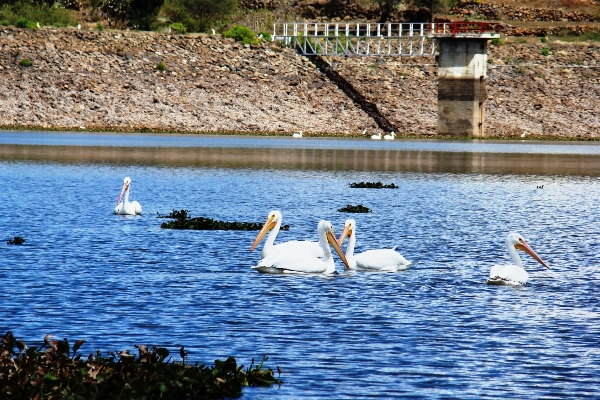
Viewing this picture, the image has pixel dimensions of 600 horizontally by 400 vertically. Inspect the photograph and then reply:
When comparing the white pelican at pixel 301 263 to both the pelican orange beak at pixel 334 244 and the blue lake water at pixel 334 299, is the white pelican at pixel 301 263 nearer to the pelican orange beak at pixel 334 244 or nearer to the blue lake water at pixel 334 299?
the pelican orange beak at pixel 334 244

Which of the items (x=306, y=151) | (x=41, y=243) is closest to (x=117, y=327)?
(x=41, y=243)

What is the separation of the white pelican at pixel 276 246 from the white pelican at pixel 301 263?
1.97 feet

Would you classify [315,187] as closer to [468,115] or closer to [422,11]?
[468,115]

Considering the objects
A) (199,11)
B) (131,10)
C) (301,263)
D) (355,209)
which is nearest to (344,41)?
(199,11)

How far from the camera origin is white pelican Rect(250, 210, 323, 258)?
22.0 m

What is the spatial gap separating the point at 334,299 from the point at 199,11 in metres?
109

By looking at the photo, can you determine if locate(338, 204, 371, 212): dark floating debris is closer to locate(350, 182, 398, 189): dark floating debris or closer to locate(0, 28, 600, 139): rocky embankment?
locate(350, 182, 398, 189): dark floating debris

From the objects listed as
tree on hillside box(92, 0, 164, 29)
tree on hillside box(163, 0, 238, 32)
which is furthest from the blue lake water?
tree on hillside box(163, 0, 238, 32)

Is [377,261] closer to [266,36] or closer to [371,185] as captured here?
[371,185]

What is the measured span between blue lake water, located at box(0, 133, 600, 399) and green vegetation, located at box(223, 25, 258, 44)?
7866cm

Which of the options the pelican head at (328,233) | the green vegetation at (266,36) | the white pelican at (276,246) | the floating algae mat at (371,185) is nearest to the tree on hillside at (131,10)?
the green vegetation at (266,36)

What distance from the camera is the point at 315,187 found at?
4450 cm

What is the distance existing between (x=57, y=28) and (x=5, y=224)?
282 ft

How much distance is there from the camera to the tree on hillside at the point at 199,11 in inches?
4857
